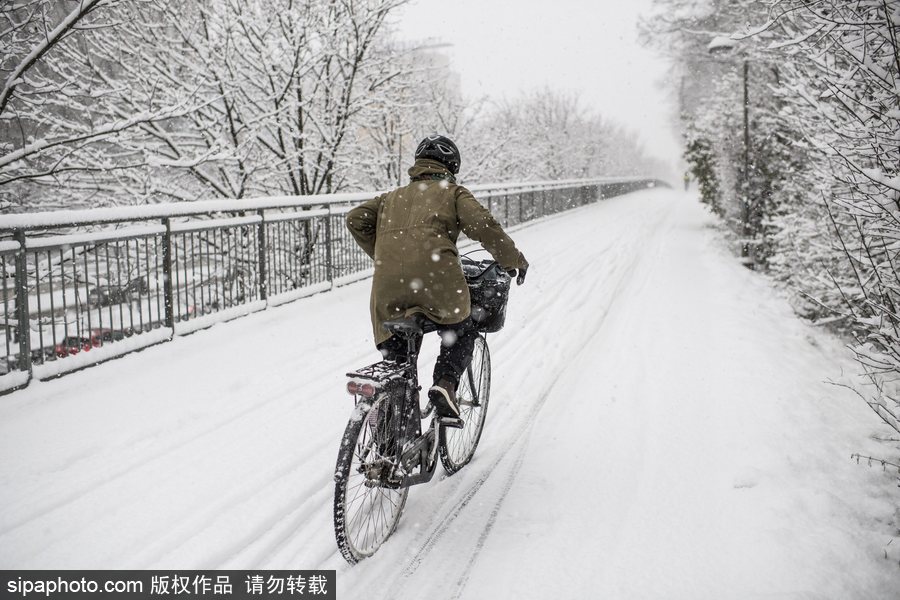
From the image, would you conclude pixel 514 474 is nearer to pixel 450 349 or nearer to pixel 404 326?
pixel 450 349

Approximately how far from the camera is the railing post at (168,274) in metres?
6.03

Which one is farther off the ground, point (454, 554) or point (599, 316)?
point (599, 316)

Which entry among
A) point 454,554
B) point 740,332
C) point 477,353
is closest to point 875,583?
point 454,554

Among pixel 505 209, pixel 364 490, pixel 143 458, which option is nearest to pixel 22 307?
pixel 143 458

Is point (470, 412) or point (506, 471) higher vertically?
point (470, 412)

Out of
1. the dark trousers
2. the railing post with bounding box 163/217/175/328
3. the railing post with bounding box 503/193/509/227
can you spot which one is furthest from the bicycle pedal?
the railing post with bounding box 503/193/509/227

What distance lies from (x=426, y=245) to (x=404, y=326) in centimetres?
45

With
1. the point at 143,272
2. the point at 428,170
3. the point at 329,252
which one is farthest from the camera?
the point at 329,252

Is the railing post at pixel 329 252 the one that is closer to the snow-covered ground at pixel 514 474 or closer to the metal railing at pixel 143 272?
the metal railing at pixel 143 272

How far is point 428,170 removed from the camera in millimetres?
3201

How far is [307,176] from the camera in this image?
11.5 m

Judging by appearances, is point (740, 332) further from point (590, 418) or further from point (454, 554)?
point (454, 554)

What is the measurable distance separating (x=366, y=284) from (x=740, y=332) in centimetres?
580

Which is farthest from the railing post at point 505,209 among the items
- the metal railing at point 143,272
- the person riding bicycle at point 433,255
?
the person riding bicycle at point 433,255
